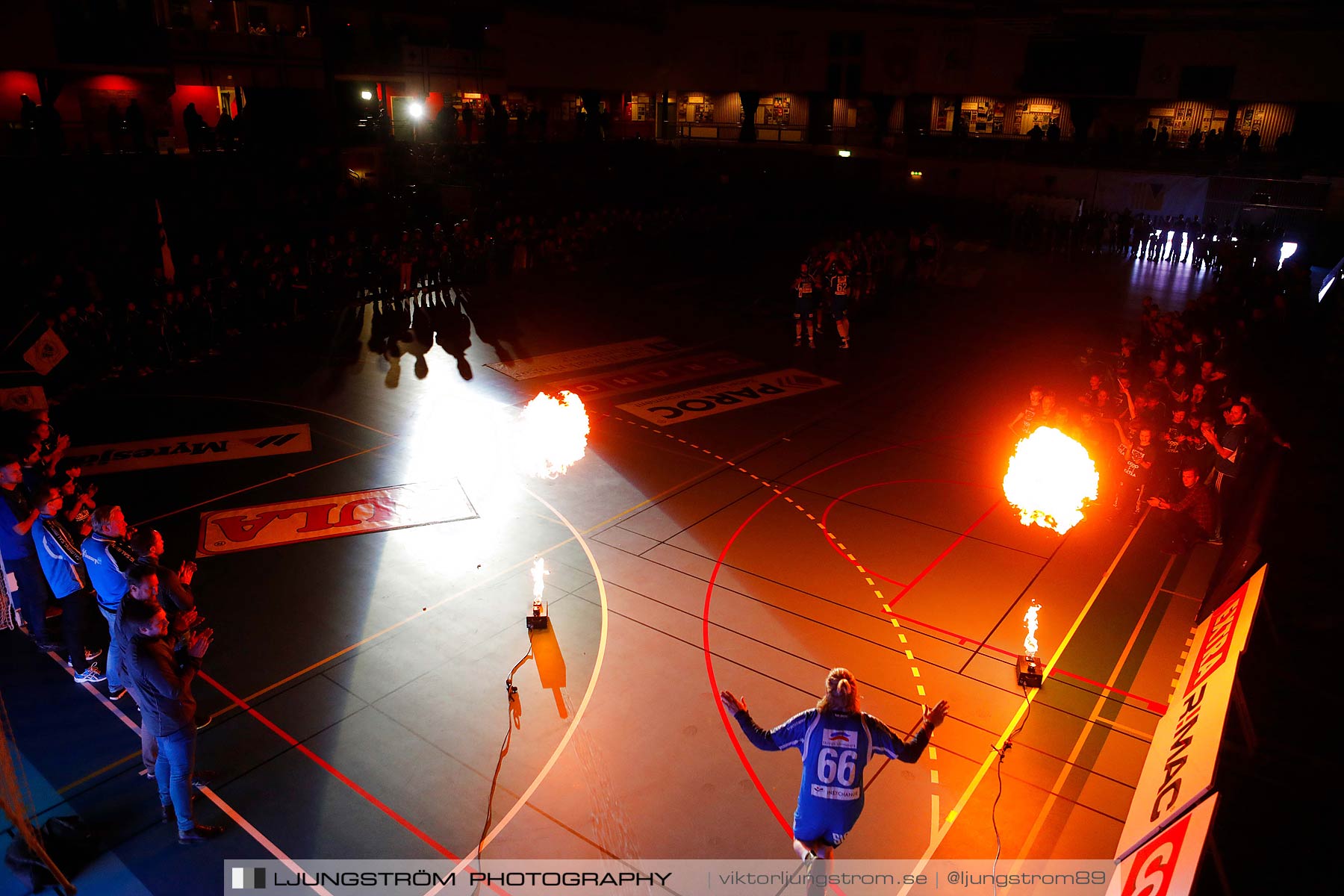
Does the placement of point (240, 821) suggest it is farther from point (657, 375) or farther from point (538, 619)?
point (657, 375)

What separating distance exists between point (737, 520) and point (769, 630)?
2.84m

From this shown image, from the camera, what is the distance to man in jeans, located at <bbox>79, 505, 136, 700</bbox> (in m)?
7.19

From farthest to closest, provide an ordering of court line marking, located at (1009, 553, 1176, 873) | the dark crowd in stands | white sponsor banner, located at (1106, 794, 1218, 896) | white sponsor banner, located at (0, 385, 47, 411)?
1. white sponsor banner, located at (0, 385, 47, 411)
2. the dark crowd in stands
3. court line marking, located at (1009, 553, 1176, 873)
4. white sponsor banner, located at (1106, 794, 1218, 896)

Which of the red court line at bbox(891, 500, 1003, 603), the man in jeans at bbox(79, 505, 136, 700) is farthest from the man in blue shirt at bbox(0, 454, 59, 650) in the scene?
the red court line at bbox(891, 500, 1003, 603)

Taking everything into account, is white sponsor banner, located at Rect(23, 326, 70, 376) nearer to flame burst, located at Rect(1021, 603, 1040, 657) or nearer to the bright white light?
flame burst, located at Rect(1021, 603, 1040, 657)

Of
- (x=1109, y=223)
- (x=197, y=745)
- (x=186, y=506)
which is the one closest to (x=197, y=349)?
(x=186, y=506)

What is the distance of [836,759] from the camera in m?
5.41

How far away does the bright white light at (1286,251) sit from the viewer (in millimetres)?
Answer: 30859

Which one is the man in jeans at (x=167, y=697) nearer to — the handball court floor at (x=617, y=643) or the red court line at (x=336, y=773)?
the handball court floor at (x=617, y=643)

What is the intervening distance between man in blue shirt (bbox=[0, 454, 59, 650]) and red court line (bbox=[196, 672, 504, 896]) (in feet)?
5.96

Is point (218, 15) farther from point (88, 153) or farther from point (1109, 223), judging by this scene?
point (1109, 223)

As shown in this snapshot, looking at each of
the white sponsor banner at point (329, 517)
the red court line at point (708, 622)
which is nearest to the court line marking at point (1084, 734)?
the red court line at point (708, 622)

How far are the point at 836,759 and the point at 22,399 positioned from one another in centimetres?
1191

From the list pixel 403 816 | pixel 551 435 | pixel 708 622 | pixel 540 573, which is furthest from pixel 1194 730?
pixel 551 435
